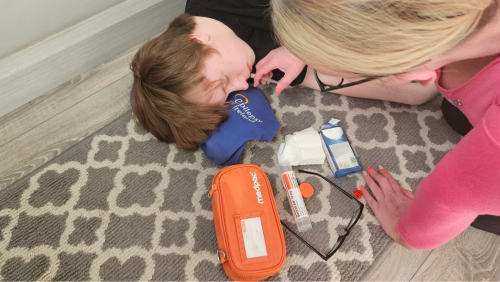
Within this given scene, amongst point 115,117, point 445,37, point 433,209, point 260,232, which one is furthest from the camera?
point 115,117

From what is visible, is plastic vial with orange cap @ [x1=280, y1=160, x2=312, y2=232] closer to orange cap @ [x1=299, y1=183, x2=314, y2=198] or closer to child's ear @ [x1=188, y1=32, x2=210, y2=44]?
orange cap @ [x1=299, y1=183, x2=314, y2=198]

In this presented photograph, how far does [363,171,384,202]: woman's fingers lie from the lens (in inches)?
34.2

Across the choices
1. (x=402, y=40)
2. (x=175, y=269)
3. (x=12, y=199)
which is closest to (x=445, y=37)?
(x=402, y=40)

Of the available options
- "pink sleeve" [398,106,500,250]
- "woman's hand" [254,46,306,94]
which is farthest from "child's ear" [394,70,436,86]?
"woman's hand" [254,46,306,94]

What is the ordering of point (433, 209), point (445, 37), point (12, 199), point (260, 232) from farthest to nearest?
point (12, 199)
point (260, 232)
point (433, 209)
point (445, 37)

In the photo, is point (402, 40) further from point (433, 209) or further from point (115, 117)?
point (115, 117)

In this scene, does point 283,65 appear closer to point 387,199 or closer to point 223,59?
point 223,59

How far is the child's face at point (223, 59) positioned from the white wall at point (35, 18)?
45cm

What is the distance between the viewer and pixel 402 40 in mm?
424

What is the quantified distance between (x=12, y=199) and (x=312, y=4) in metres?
1.02

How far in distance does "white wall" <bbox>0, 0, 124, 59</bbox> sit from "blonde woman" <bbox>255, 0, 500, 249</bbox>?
829 mm

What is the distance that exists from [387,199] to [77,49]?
3.83 ft

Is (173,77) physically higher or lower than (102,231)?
higher

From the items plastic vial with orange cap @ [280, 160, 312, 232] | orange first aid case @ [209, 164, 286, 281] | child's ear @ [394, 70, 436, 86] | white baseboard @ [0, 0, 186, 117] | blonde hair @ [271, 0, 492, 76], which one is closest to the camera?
blonde hair @ [271, 0, 492, 76]
